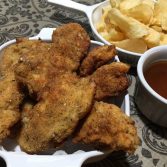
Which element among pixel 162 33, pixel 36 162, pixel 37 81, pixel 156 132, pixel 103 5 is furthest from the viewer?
pixel 103 5

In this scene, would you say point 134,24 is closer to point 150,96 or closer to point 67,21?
point 150,96

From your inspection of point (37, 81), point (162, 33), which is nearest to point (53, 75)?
point (37, 81)

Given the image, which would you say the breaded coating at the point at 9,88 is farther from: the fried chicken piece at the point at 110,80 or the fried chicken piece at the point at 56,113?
the fried chicken piece at the point at 110,80

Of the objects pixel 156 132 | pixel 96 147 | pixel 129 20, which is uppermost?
pixel 129 20

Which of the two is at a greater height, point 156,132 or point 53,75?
point 53,75

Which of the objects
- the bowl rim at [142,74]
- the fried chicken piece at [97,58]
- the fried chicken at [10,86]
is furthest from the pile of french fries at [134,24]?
the fried chicken at [10,86]

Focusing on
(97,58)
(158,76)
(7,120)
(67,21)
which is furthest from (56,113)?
(67,21)

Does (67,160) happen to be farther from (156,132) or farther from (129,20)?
(129,20)
